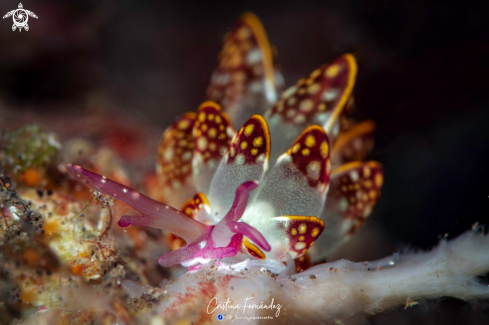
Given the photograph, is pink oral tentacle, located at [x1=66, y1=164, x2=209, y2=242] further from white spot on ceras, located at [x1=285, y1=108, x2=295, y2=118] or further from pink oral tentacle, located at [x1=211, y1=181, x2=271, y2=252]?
white spot on ceras, located at [x1=285, y1=108, x2=295, y2=118]

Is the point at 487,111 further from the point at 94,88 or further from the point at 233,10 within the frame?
the point at 94,88

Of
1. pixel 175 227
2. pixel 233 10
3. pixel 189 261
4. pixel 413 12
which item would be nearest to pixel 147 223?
pixel 175 227

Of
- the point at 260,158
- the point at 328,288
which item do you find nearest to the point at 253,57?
the point at 260,158

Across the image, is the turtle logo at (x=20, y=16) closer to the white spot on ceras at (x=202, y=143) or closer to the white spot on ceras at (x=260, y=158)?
the white spot on ceras at (x=202, y=143)

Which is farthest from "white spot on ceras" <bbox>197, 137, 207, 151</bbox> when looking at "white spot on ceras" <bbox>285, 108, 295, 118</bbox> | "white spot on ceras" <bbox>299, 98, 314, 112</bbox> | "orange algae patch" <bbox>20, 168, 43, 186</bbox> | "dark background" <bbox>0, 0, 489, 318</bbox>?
"dark background" <bbox>0, 0, 489, 318</bbox>
